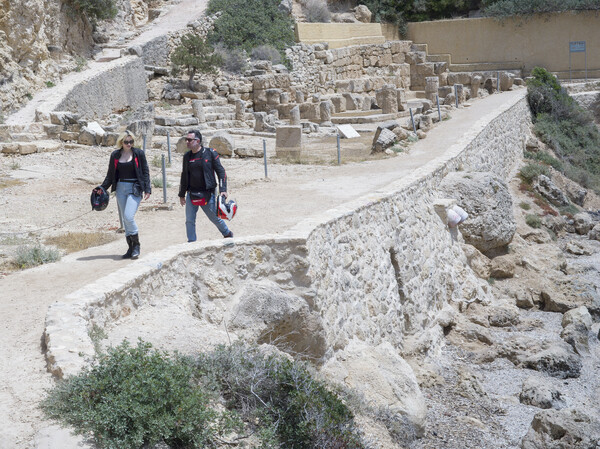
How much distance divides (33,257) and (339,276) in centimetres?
379

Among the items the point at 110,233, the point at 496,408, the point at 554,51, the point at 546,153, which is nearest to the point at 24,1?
the point at 110,233

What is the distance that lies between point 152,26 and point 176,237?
25.5 meters

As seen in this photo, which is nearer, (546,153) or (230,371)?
(230,371)

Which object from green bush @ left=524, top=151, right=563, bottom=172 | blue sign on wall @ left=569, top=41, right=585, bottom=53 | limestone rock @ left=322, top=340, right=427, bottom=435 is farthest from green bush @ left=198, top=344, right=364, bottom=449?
blue sign on wall @ left=569, top=41, right=585, bottom=53

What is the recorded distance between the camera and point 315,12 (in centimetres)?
4122

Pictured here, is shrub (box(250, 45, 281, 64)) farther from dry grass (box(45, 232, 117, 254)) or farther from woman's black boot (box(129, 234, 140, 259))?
woman's black boot (box(129, 234, 140, 259))

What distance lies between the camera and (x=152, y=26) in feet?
111

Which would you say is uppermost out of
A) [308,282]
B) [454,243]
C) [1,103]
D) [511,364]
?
[1,103]

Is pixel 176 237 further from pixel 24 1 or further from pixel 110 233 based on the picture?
pixel 24 1

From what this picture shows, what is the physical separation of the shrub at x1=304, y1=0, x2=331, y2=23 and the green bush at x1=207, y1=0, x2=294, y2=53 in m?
4.04

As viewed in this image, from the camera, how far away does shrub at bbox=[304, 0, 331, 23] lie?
135ft

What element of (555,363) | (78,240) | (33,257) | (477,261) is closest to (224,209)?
(33,257)

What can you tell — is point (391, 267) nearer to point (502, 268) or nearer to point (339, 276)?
point (339, 276)

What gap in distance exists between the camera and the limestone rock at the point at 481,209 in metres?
15.0
